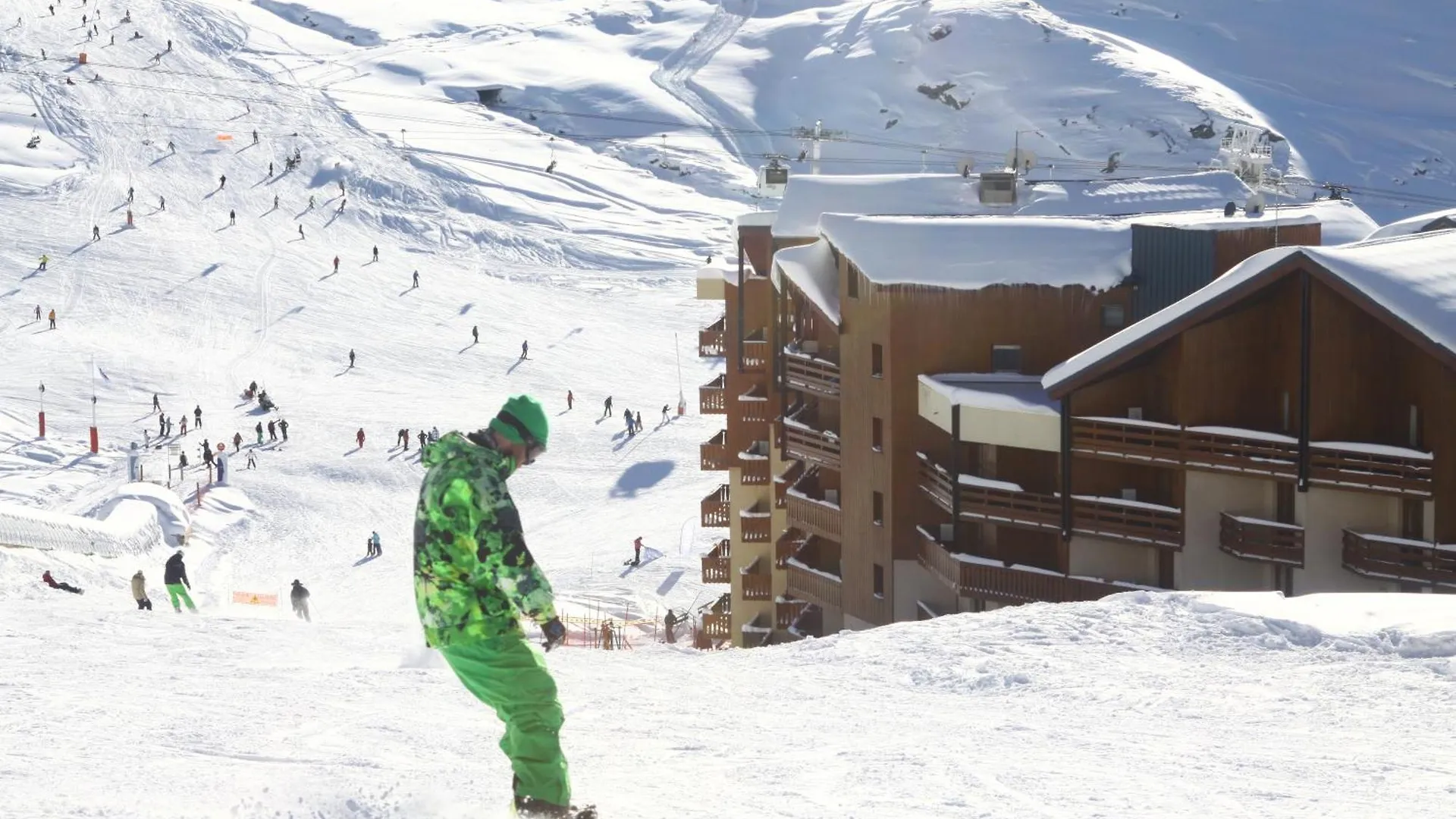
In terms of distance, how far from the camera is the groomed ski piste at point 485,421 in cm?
755

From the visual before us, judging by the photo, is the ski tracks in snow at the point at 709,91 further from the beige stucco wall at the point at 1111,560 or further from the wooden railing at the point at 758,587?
the beige stucco wall at the point at 1111,560

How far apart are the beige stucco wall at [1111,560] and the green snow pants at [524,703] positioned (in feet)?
57.2

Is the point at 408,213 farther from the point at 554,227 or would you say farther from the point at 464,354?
the point at 464,354

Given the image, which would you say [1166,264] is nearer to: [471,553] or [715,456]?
[715,456]

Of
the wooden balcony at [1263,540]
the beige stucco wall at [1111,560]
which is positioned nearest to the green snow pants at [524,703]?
the wooden balcony at [1263,540]

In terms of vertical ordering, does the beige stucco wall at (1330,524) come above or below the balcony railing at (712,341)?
below

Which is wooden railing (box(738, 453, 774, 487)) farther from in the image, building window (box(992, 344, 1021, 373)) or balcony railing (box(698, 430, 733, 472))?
building window (box(992, 344, 1021, 373))

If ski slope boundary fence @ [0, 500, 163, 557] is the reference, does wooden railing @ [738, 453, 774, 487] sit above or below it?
above

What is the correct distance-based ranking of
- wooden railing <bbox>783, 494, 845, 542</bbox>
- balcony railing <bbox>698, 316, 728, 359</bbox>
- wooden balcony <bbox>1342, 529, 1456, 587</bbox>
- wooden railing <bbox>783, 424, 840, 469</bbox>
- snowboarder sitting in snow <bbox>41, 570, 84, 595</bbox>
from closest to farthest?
1. wooden balcony <bbox>1342, 529, 1456, 587</bbox>
2. snowboarder sitting in snow <bbox>41, 570, 84, 595</bbox>
3. wooden railing <bbox>783, 494, 845, 542</bbox>
4. wooden railing <bbox>783, 424, 840, 469</bbox>
5. balcony railing <bbox>698, 316, 728, 359</bbox>

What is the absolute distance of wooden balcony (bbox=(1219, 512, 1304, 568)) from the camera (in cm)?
2034

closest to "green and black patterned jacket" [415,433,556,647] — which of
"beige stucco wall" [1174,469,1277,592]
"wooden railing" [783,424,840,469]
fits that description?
"beige stucco wall" [1174,469,1277,592]

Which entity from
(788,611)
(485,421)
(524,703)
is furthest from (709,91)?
(524,703)

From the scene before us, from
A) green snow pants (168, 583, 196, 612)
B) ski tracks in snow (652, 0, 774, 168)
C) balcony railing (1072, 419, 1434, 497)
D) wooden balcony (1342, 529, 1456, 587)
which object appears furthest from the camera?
ski tracks in snow (652, 0, 774, 168)

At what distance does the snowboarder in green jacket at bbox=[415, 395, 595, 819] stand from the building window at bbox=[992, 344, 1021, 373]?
1971cm
